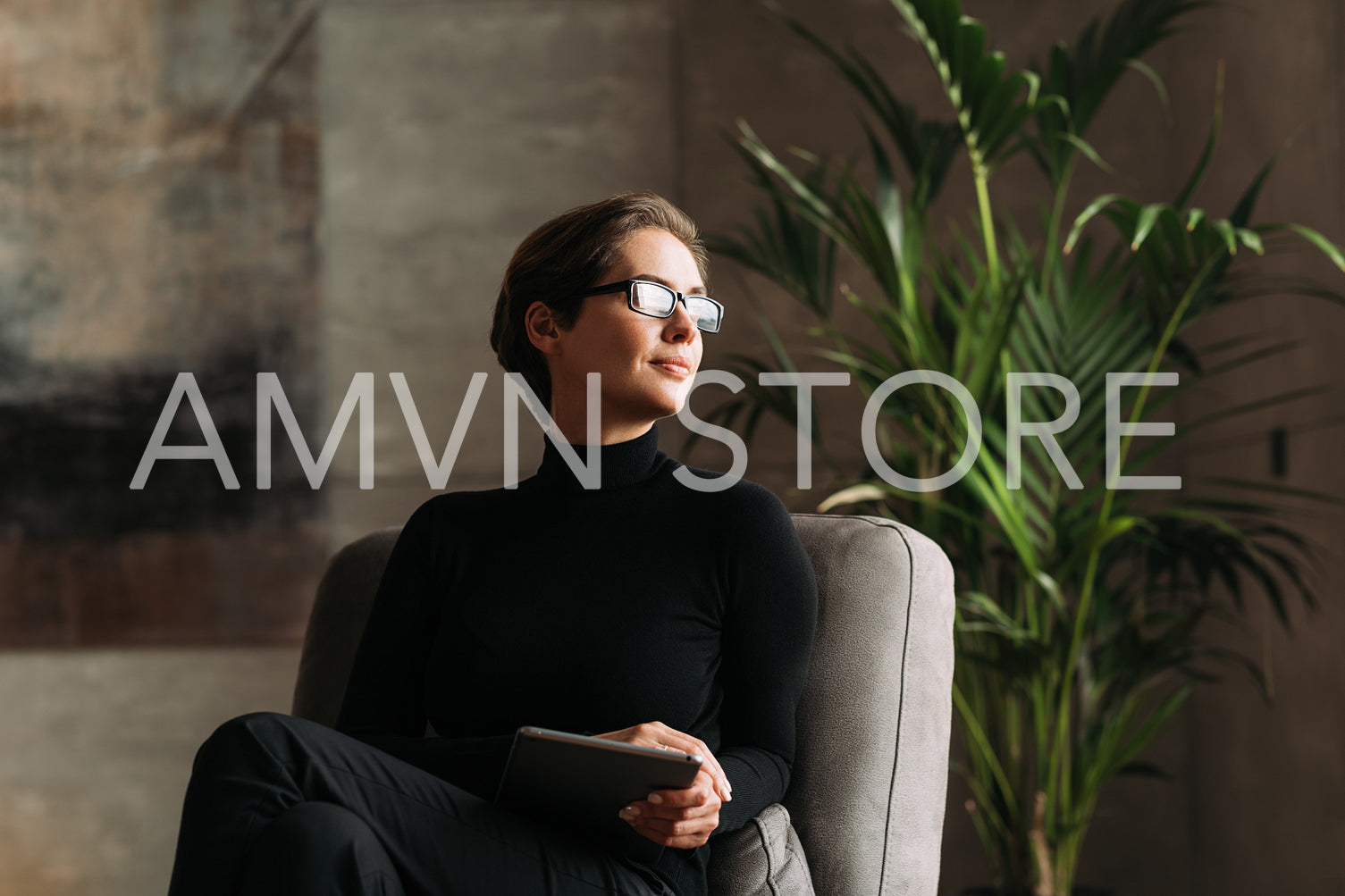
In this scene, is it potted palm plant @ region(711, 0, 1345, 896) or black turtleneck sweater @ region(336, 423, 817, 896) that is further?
potted palm plant @ region(711, 0, 1345, 896)

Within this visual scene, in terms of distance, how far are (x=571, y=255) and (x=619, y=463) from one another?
258 millimetres

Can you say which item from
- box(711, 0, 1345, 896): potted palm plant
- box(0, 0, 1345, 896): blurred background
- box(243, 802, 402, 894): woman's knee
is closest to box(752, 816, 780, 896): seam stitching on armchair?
box(243, 802, 402, 894): woman's knee

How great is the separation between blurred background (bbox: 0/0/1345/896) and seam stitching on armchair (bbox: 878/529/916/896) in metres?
1.50

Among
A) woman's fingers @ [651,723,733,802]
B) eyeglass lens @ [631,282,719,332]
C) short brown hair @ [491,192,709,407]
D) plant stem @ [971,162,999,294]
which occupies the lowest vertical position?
woman's fingers @ [651,723,733,802]

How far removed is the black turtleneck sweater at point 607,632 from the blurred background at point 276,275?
152 centimetres

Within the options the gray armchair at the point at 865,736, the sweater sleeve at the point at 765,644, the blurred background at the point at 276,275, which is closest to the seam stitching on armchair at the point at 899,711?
the gray armchair at the point at 865,736

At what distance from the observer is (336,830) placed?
41.9 inches

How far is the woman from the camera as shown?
1.12 m

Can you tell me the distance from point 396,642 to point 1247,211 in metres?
1.47

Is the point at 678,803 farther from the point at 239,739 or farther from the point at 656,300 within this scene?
the point at 656,300

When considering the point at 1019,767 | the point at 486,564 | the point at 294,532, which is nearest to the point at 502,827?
the point at 486,564

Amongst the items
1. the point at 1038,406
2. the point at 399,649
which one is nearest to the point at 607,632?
the point at 399,649

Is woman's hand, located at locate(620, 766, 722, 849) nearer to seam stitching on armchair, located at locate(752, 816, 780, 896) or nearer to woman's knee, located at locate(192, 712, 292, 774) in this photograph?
seam stitching on armchair, located at locate(752, 816, 780, 896)

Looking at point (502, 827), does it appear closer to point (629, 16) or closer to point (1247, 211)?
point (1247, 211)
